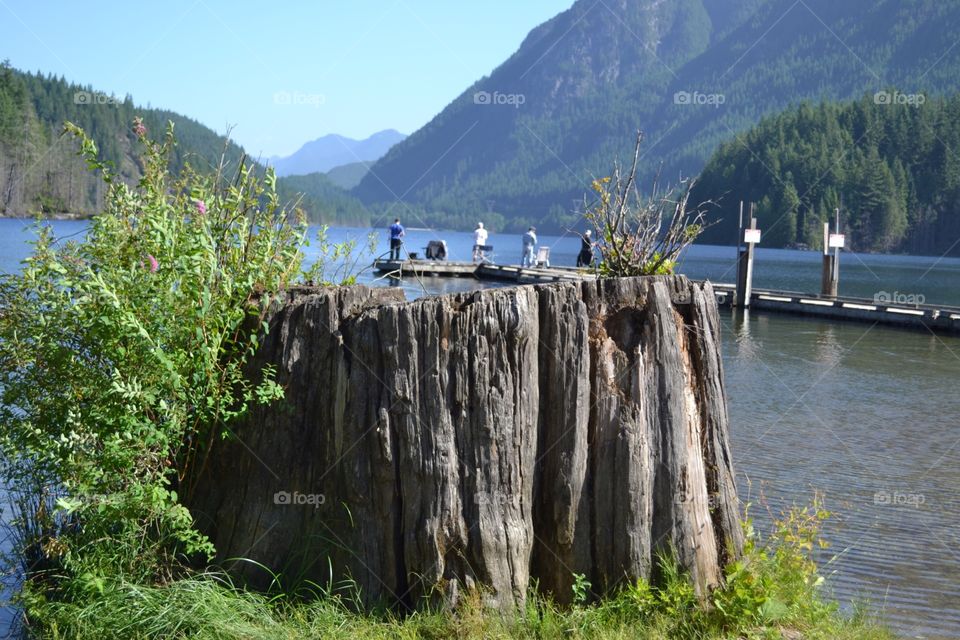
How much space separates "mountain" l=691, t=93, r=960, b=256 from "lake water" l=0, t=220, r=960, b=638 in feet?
356

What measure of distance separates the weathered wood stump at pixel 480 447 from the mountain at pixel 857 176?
12771cm

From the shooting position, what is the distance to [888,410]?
594 inches

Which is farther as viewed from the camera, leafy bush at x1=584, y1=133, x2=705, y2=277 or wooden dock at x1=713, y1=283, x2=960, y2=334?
wooden dock at x1=713, y1=283, x2=960, y2=334

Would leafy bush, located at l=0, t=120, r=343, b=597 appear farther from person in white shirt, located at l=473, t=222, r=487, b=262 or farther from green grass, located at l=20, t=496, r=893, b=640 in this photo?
person in white shirt, located at l=473, t=222, r=487, b=262

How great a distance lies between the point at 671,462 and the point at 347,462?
1.54m

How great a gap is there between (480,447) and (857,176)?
444ft

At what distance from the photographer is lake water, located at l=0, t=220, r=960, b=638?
730 cm

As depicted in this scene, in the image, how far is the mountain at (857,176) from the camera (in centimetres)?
12562

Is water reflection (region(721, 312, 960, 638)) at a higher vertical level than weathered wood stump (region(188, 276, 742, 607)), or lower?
lower

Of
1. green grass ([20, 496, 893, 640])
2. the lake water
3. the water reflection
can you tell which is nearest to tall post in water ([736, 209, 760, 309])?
the lake water

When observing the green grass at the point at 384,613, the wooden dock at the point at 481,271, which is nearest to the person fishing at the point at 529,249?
the wooden dock at the point at 481,271

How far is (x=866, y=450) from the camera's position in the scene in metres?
12.0

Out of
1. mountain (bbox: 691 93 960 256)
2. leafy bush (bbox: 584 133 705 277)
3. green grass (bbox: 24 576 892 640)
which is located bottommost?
green grass (bbox: 24 576 892 640)

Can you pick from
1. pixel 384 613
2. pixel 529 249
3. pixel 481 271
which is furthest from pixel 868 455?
pixel 529 249
